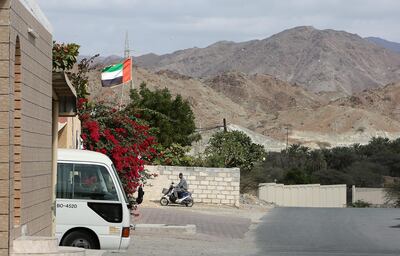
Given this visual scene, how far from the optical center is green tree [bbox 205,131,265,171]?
5106cm

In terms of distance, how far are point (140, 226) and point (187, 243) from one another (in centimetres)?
332

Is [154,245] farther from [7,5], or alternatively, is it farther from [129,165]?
[7,5]

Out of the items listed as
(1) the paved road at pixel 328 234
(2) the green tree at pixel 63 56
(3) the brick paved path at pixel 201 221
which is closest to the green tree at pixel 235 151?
(1) the paved road at pixel 328 234

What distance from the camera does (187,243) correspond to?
23109 mm

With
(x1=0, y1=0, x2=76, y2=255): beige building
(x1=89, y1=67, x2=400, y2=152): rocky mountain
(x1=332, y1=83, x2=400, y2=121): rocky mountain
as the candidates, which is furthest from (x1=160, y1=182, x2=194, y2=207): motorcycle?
(x1=332, y1=83, x2=400, y2=121): rocky mountain

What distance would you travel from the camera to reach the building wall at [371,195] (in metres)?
63.7

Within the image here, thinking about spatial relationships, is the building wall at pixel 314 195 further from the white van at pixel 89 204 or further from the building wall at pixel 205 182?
the white van at pixel 89 204

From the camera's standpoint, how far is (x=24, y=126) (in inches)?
412

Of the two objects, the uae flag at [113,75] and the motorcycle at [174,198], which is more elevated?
the uae flag at [113,75]

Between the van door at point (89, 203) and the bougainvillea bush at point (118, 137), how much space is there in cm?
904

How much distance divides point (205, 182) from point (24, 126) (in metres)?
30.5

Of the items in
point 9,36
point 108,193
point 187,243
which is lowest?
point 187,243

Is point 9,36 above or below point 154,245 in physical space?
above


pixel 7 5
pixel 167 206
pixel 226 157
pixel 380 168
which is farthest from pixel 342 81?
pixel 7 5
